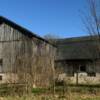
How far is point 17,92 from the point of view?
1744cm

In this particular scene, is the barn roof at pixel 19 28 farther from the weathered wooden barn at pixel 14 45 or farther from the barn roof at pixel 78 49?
the barn roof at pixel 78 49

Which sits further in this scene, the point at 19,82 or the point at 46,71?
the point at 46,71

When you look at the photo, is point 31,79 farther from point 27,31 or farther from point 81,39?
point 81,39

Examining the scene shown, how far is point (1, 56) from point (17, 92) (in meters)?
14.5

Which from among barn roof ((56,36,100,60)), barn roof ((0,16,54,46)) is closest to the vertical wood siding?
barn roof ((0,16,54,46))

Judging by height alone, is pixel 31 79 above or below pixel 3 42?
below

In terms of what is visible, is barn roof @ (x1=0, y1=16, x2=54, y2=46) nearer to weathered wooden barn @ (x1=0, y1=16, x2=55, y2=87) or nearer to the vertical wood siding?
weathered wooden barn @ (x1=0, y1=16, x2=55, y2=87)

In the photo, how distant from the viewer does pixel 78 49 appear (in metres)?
44.8

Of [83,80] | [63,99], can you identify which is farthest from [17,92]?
[83,80]

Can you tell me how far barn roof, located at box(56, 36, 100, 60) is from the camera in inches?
1662

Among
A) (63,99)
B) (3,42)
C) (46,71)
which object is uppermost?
(3,42)

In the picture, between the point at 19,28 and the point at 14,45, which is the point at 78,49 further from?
the point at 19,28

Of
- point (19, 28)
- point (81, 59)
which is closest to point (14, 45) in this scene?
point (19, 28)

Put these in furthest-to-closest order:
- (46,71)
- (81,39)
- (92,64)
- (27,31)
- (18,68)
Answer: (81,39), (92,64), (27,31), (46,71), (18,68)
